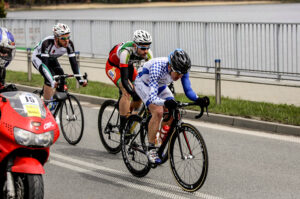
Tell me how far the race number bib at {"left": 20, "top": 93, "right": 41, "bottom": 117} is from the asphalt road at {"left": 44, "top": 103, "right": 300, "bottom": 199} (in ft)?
5.87

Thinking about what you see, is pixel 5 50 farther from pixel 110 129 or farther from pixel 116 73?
pixel 110 129

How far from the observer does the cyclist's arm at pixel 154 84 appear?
22.7 feet

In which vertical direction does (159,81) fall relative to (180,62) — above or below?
below

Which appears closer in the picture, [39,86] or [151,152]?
[151,152]

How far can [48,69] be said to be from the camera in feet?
31.9

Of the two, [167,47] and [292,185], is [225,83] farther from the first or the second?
[292,185]

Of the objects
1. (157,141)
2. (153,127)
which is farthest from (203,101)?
(157,141)

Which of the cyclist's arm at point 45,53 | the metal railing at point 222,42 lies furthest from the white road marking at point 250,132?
the cyclist's arm at point 45,53

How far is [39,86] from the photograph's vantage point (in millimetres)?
16297

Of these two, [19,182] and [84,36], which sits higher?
[84,36]

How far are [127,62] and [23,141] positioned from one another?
333 centimetres

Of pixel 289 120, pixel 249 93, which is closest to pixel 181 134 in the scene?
pixel 289 120

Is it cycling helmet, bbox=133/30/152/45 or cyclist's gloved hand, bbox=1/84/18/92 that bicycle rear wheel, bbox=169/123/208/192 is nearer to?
cycling helmet, bbox=133/30/152/45

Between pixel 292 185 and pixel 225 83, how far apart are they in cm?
908
